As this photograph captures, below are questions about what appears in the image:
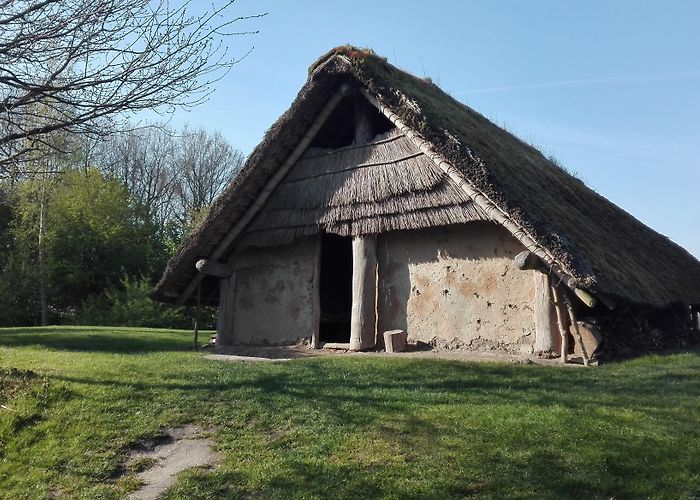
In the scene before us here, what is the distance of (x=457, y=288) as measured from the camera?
35.3 ft

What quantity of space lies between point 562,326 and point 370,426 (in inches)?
162

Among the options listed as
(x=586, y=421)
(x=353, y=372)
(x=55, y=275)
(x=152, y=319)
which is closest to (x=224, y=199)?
(x=353, y=372)

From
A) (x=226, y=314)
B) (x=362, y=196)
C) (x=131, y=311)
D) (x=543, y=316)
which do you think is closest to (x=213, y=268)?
(x=226, y=314)

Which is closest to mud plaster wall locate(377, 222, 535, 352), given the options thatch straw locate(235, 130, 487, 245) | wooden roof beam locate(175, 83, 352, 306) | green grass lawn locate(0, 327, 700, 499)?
thatch straw locate(235, 130, 487, 245)

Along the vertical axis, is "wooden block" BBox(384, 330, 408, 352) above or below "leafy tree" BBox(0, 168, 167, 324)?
below

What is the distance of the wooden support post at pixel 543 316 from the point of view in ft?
32.0

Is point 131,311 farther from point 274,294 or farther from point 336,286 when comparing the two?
point 274,294

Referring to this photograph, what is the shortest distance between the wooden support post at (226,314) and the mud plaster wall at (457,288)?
3.34 metres

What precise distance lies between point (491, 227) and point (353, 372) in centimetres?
323

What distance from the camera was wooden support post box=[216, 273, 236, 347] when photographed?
13.3 meters

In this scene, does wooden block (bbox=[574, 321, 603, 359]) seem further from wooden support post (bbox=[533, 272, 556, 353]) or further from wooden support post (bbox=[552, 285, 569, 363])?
wooden support post (bbox=[533, 272, 556, 353])

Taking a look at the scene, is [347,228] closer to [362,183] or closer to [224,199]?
[362,183]

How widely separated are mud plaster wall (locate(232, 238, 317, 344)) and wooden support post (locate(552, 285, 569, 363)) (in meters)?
4.45

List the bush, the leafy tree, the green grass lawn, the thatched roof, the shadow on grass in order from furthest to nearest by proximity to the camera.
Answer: the leafy tree
the bush
the shadow on grass
the thatched roof
the green grass lawn
